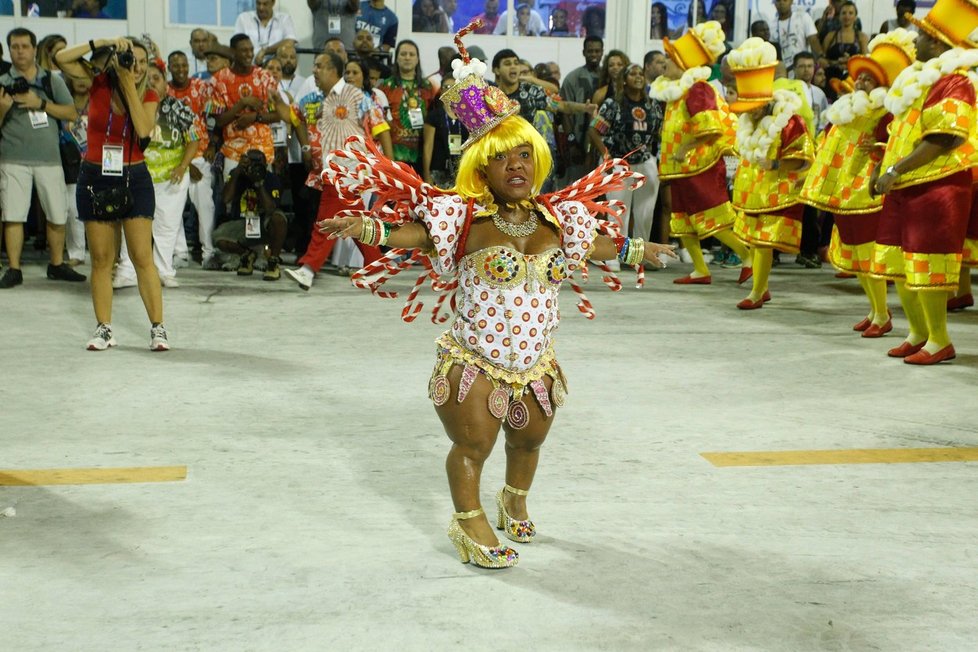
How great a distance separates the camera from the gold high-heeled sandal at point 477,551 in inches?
132

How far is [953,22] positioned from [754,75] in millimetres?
2269

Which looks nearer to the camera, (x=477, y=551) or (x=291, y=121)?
(x=477, y=551)

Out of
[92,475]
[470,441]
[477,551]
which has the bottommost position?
[92,475]

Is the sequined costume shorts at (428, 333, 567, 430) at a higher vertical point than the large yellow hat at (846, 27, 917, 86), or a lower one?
lower

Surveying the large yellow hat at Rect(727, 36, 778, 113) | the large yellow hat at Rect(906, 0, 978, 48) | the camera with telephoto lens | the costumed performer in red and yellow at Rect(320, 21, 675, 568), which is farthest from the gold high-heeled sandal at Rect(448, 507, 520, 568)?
the camera with telephoto lens

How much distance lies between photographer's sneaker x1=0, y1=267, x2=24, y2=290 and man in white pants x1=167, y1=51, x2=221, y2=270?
1.58 meters

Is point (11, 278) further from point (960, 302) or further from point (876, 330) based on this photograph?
point (960, 302)

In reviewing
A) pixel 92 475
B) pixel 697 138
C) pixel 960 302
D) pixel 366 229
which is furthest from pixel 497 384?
pixel 697 138

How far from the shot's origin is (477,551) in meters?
3.38

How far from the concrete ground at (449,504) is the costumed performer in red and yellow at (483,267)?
348 millimetres

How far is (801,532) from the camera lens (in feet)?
12.2

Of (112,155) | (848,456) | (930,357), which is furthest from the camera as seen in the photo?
(930,357)

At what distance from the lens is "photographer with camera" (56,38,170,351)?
6.01 meters

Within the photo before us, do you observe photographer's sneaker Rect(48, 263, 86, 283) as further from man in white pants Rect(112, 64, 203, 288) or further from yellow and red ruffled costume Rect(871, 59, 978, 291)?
yellow and red ruffled costume Rect(871, 59, 978, 291)
